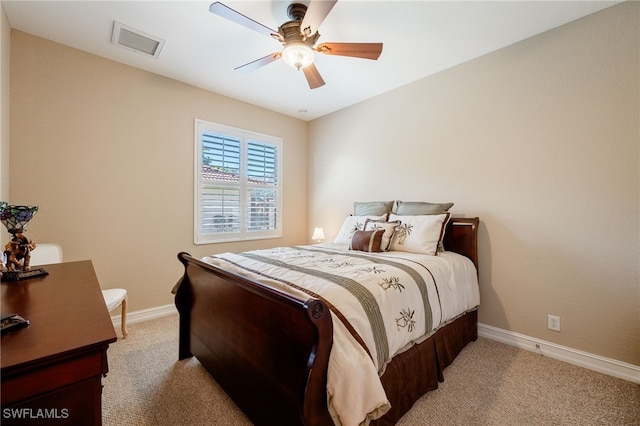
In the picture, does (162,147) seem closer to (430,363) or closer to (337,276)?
(337,276)

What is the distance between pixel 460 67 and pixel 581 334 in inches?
103

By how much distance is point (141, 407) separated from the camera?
1686 millimetres

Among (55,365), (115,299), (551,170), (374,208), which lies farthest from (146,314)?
(551,170)

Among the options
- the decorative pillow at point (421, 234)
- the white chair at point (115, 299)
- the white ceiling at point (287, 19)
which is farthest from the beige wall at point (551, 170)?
the white chair at point (115, 299)

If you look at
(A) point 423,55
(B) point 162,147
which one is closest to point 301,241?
(B) point 162,147

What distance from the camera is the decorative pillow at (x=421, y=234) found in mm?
2471

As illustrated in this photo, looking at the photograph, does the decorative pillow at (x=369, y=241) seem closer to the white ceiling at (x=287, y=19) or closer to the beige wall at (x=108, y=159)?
the white ceiling at (x=287, y=19)

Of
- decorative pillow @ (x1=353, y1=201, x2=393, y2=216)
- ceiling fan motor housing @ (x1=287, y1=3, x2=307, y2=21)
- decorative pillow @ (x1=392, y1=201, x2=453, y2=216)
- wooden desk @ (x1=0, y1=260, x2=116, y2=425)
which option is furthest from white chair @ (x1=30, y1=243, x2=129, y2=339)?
decorative pillow @ (x1=392, y1=201, x2=453, y2=216)

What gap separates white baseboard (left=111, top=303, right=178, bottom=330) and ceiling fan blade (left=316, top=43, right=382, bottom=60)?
309 centimetres

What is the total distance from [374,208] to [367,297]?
1.95 meters

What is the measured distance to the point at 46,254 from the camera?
7.62 ft

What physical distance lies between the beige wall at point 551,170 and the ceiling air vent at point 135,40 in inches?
106

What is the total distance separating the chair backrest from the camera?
2256 millimetres

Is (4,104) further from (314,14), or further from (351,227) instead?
(351,227)
